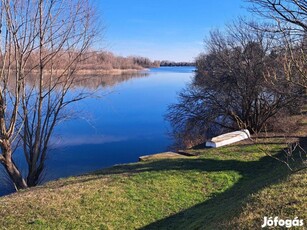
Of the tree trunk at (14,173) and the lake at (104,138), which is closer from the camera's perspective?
the tree trunk at (14,173)

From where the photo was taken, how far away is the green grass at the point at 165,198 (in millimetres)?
4301

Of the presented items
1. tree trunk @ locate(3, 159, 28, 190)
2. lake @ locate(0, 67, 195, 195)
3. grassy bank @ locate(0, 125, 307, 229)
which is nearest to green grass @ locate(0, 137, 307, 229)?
grassy bank @ locate(0, 125, 307, 229)

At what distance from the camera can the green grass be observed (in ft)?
14.1

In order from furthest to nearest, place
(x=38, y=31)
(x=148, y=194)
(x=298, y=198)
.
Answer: (x=38, y=31), (x=148, y=194), (x=298, y=198)

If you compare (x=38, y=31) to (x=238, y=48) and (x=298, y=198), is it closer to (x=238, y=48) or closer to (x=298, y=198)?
(x=298, y=198)

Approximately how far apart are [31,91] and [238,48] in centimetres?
903

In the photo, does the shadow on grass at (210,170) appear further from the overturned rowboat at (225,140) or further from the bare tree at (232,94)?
the bare tree at (232,94)

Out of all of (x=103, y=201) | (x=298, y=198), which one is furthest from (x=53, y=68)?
(x=298, y=198)

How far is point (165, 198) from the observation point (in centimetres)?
637

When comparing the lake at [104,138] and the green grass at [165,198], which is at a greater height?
the green grass at [165,198]

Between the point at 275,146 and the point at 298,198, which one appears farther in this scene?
the point at 275,146

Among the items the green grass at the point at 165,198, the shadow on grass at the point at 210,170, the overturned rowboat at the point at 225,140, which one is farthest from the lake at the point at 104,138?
the green grass at the point at 165,198

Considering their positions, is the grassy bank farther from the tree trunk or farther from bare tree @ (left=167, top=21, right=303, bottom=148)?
bare tree @ (left=167, top=21, right=303, bottom=148)

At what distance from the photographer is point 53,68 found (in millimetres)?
10359
